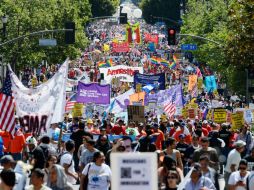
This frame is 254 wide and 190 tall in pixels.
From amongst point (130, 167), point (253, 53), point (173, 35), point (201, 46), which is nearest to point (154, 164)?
point (130, 167)

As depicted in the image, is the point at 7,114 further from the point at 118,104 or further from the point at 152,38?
the point at 152,38

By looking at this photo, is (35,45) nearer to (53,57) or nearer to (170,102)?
(53,57)

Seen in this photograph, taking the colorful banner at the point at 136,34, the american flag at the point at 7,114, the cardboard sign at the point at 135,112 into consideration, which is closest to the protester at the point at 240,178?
the american flag at the point at 7,114

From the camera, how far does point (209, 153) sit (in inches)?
736

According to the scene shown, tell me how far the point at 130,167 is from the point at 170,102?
101ft

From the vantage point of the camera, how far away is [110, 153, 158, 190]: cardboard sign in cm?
1012

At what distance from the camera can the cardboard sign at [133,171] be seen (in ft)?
33.2

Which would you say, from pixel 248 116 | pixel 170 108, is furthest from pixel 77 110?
pixel 170 108

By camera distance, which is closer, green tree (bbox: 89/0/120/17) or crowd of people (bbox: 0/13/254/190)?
crowd of people (bbox: 0/13/254/190)

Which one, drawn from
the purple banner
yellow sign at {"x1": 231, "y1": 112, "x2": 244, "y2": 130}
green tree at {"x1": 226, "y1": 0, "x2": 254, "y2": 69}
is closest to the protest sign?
green tree at {"x1": 226, "y1": 0, "x2": 254, "y2": 69}

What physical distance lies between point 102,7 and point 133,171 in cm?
15490

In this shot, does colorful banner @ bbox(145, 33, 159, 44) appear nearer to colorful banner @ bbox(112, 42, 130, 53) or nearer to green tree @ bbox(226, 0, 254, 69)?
colorful banner @ bbox(112, 42, 130, 53)

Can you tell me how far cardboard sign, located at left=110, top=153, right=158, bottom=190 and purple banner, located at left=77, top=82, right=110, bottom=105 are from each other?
85.1ft

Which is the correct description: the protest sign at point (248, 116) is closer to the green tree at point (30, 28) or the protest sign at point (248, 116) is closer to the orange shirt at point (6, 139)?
the orange shirt at point (6, 139)
